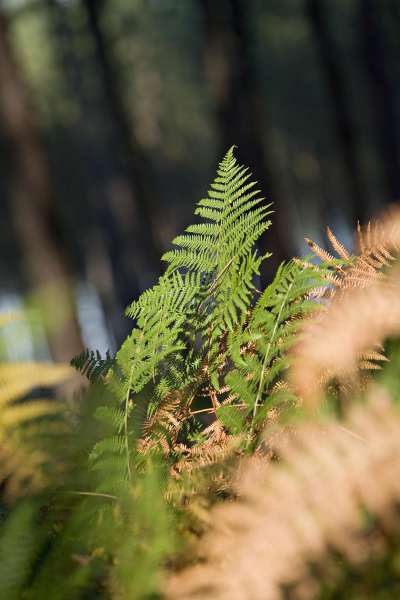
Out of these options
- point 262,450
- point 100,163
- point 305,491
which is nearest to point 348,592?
point 305,491

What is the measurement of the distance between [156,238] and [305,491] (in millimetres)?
10989

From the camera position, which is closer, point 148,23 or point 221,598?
point 221,598

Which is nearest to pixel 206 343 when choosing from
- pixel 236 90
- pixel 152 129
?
pixel 236 90

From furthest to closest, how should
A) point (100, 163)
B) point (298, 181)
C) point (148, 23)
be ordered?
point (298, 181) → point (148, 23) → point (100, 163)

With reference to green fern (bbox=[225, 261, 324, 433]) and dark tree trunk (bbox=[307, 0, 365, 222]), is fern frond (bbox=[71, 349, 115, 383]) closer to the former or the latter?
green fern (bbox=[225, 261, 324, 433])

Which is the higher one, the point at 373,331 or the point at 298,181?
the point at 298,181

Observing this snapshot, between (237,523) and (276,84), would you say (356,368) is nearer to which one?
(237,523)

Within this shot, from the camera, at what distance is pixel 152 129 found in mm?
28484

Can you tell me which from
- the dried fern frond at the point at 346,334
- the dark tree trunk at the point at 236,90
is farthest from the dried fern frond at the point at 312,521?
the dark tree trunk at the point at 236,90

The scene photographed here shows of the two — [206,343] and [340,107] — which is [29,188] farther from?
[340,107]

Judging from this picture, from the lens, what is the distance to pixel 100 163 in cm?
1988

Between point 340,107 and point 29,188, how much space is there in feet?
23.6

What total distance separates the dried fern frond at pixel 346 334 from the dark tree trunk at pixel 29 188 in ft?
15.8

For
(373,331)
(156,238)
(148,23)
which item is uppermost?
A: (148,23)
